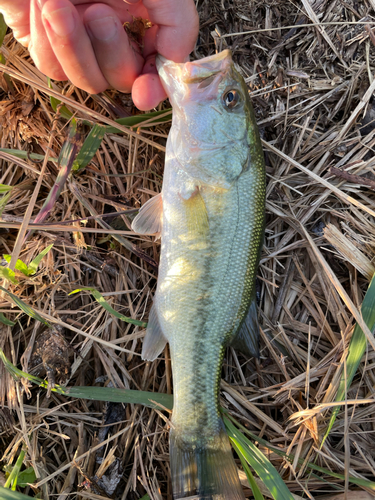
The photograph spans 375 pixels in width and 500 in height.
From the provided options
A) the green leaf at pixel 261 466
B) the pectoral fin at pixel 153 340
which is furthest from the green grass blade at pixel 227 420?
the pectoral fin at pixel 153 340

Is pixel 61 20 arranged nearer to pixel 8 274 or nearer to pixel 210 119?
pixel 210 119

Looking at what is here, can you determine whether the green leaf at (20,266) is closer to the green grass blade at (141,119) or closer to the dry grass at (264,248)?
the dry grass at (264,248)

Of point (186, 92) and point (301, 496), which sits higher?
point (186, 92)

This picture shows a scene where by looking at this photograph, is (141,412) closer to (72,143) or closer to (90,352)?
(90,352)

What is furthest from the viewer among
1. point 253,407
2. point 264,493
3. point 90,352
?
point 90,352

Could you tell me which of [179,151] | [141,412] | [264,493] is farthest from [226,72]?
[264,493]

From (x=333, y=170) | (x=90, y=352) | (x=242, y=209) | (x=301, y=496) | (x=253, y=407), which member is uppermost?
(x=242, y=209)
